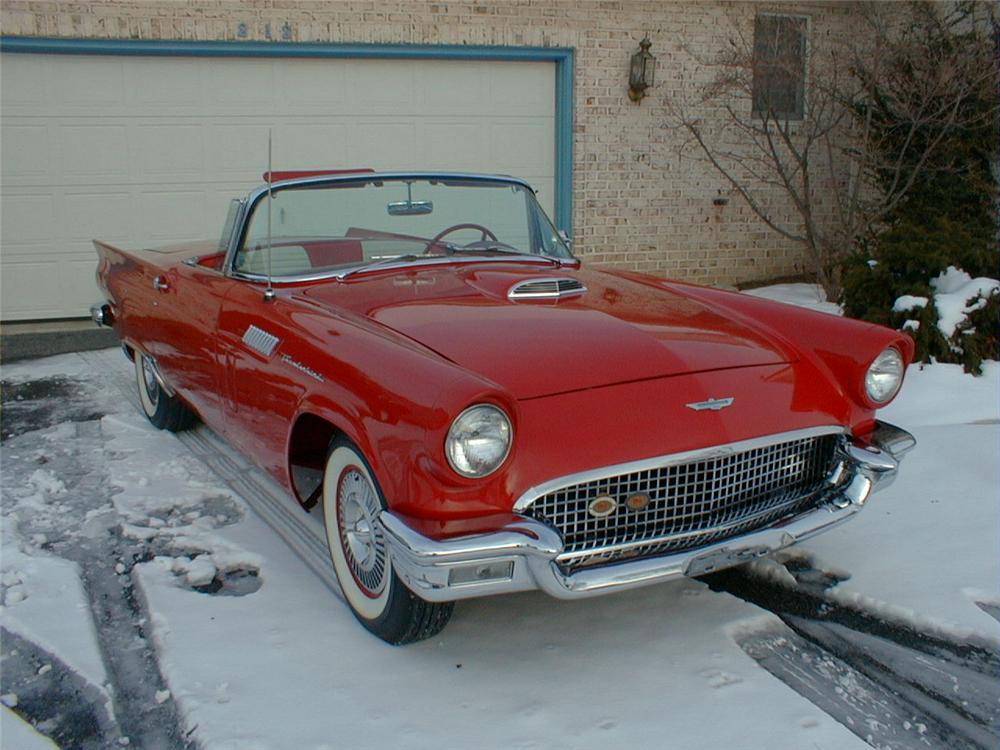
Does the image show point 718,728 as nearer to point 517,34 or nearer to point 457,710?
point 457,710

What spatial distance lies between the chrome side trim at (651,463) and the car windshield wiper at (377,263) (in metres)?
1.54

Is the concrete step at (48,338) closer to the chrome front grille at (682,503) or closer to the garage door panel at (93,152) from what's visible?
the garage door panel at (93,152)

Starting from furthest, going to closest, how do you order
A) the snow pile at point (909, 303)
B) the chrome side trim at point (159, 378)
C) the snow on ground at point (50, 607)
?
the snow pile at point (909, 303)
the chrome side trim at point (159, 378)
the snow on ground at point (50, 607)

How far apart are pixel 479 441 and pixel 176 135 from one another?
6.98 m

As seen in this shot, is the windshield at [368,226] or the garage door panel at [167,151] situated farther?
the garage door panel at [167,151]

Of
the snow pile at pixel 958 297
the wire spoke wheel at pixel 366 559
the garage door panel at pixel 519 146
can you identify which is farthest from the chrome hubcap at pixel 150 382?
the garage door panel at pixel 519 146

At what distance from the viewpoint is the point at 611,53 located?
30.5ft

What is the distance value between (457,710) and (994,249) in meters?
5.30

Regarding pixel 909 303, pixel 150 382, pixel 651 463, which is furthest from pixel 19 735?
pixel 909 303

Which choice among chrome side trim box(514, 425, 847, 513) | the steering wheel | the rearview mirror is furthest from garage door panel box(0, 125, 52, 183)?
chrome side trim box(514, 425, 847, 513)

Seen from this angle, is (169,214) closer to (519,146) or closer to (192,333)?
(519,146)

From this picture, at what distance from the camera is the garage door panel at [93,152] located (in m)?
8.27

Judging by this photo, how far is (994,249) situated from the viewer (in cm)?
633

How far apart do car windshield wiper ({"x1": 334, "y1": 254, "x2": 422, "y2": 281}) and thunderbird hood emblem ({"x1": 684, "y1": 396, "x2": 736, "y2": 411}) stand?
154 centimetres
